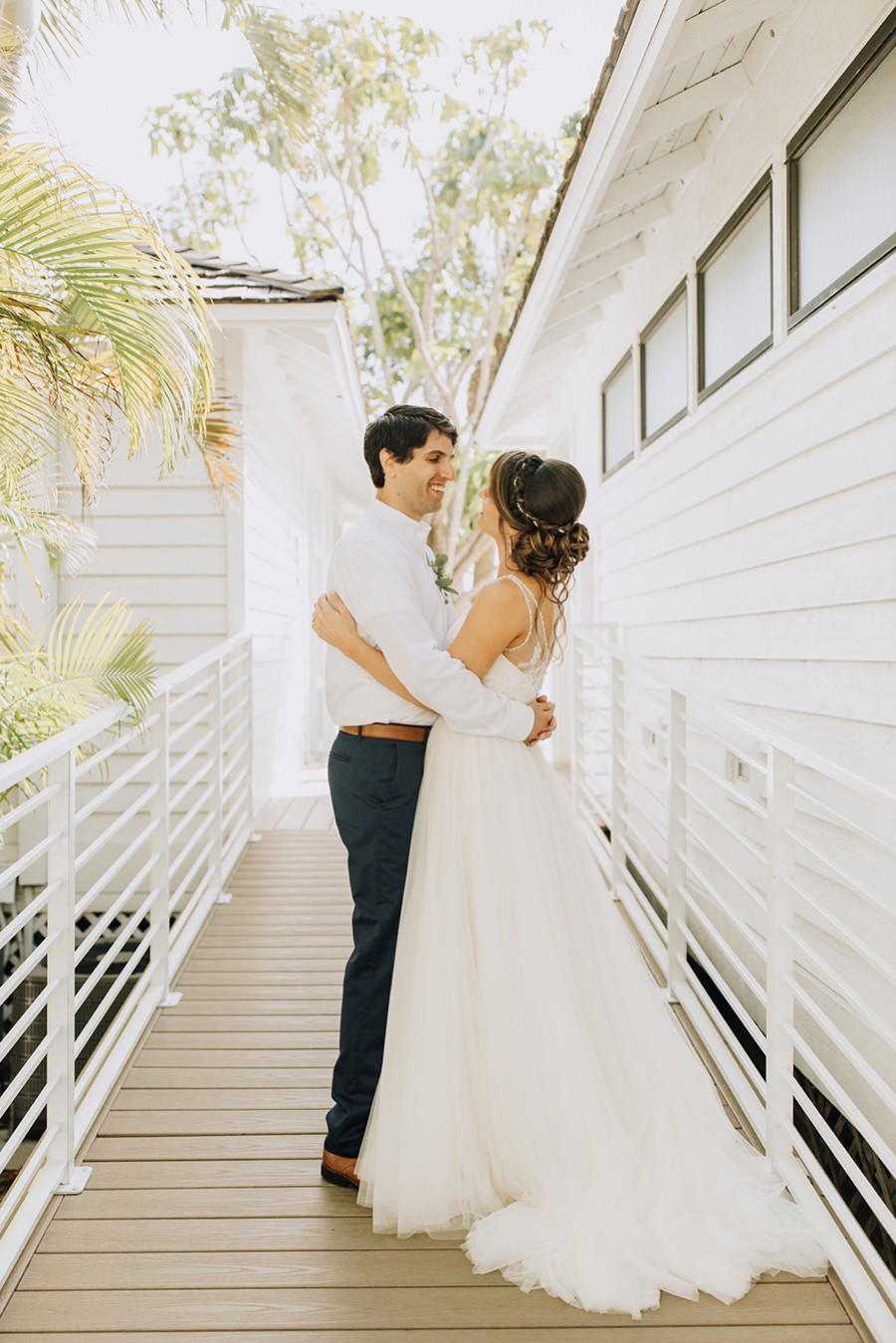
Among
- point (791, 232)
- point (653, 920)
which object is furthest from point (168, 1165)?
point (791, 232)

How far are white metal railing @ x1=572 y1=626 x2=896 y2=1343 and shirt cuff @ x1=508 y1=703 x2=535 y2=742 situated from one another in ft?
1.70

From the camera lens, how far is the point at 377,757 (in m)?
2.49

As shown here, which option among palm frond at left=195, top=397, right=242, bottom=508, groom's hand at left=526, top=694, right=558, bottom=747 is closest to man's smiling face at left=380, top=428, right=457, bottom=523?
groom's hand at left=526, top=694, right=558, bottom=747

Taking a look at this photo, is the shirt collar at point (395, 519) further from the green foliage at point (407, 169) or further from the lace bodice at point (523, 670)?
the green foliage at point (407, 169)

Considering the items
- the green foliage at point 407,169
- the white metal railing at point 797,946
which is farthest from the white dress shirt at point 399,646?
the green foliage at point 407,169

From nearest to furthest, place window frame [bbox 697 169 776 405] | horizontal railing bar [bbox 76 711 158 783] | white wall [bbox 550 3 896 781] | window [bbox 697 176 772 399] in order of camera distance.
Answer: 1. horizontal railing bar [bbox 76 711 158 783]
2. white wall [bbox 550 3 896 781]
3. window frame [bbox 697 169 776 405]
4. window [bbox 697 176 772 399]

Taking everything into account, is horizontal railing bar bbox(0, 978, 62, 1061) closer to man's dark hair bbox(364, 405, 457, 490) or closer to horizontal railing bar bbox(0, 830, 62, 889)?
horizontal railing bar bbox(0, 830, 62, 889)

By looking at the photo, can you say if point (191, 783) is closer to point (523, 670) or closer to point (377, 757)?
point (377, 757)

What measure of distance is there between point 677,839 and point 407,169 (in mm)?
12266

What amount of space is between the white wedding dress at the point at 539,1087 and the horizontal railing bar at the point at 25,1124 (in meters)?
0.75

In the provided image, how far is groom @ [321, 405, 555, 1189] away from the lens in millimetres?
2463

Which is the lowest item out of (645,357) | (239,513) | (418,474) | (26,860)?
(26,860)

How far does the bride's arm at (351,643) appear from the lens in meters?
2.44

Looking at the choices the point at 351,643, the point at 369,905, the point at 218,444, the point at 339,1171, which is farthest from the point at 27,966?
the point at 218,444
